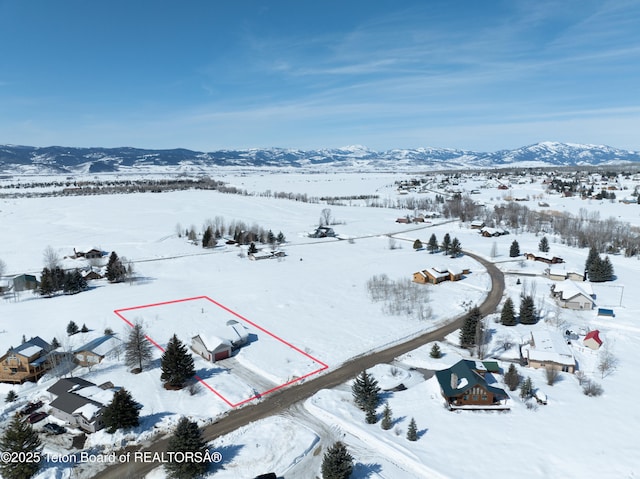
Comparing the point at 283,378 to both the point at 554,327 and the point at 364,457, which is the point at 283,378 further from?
the point at 554,327

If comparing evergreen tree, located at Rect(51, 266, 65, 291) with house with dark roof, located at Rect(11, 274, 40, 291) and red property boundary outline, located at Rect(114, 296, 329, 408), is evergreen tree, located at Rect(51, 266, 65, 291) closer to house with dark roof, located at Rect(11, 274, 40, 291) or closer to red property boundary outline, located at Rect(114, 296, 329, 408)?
house with dark roof, located at Rect(11, 274, 40, 291)

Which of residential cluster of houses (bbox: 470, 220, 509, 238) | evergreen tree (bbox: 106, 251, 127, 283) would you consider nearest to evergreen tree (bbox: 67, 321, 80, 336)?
evergreen tree (bbox: 106, 251, 127, 283)

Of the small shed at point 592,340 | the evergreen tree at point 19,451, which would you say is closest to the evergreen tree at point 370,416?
the evergreen tree at point 19,451

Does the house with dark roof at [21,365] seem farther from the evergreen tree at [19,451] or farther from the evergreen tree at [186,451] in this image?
the evergreen tree at [186,451]

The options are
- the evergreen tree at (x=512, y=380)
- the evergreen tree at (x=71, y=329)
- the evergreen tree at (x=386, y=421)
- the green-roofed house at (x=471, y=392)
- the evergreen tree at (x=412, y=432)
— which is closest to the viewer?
the evergreen tree at (x=412, y=432)

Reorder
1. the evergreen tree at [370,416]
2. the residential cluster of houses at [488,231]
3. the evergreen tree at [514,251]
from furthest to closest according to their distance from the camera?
1. the residential cluster of houses at [488,231]
2. the evergreen tree at [514,251]
3. the evergreen tree at [370,416]

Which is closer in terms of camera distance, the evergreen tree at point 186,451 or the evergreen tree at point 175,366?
the evergreen tree at point 186,451

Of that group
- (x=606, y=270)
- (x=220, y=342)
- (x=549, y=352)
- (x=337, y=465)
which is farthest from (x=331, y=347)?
(x=606, y=270)

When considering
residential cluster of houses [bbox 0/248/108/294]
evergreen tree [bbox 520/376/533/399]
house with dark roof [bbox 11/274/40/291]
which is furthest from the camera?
house with dark roof [bbox 11/274/40/291]
